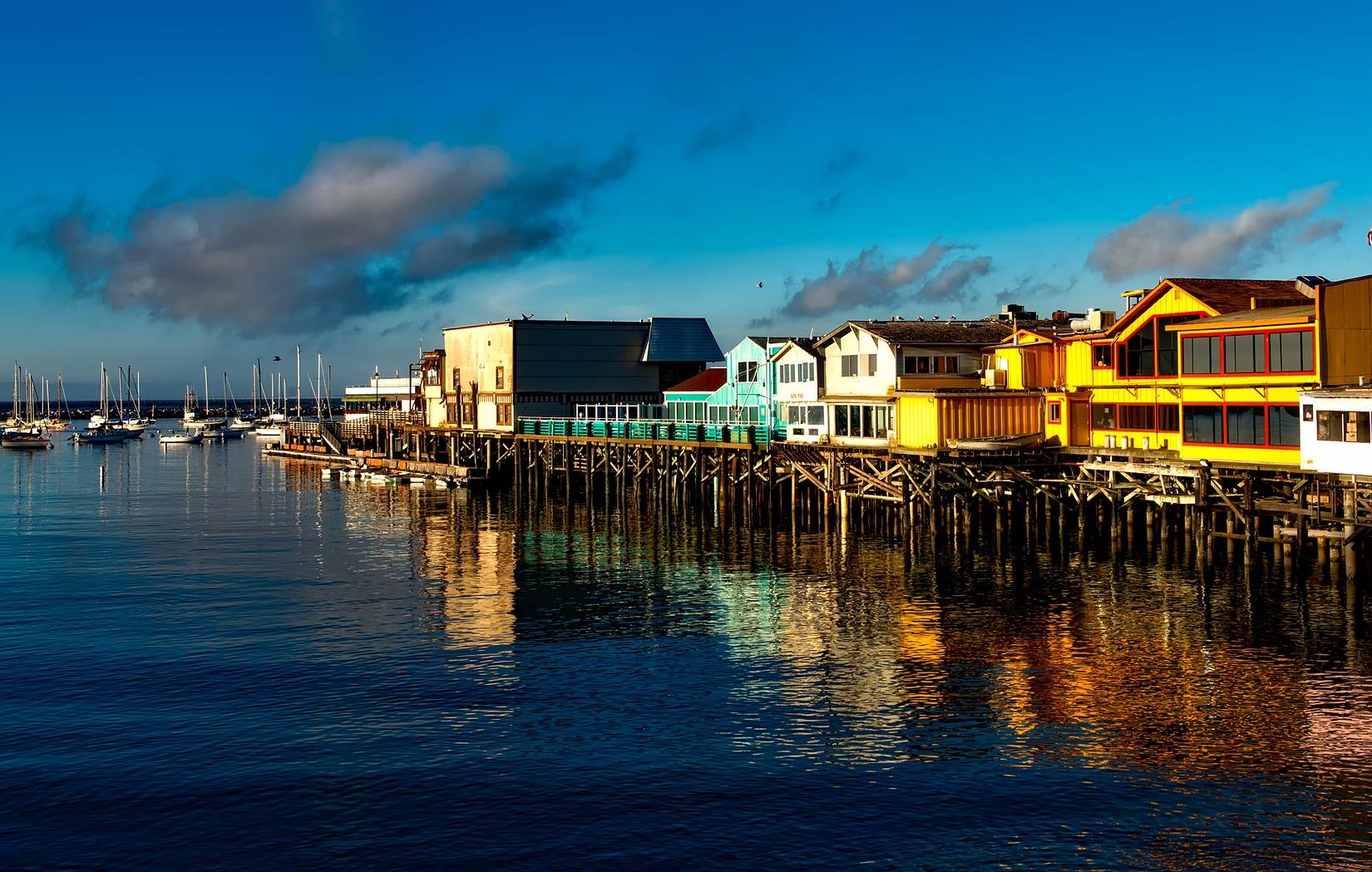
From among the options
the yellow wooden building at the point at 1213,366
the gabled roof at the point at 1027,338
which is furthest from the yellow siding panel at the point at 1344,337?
the gabled roof at the point at 1027,338

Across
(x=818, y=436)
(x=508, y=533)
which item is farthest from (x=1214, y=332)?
(x=508, y=533)

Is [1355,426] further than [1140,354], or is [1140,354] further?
[1140,354]

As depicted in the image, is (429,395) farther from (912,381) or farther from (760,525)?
(912,381)

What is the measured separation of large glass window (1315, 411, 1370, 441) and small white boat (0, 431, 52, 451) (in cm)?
18580

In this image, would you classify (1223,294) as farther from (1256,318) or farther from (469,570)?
(469,570)

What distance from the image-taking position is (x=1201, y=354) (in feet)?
179

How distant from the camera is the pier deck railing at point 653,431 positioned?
3029 inches

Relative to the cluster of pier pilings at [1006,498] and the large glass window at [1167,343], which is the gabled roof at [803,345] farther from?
the large glass window at [1167,343]

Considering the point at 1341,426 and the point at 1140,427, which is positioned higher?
the point at 1140,427

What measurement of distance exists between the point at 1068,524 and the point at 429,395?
240ft

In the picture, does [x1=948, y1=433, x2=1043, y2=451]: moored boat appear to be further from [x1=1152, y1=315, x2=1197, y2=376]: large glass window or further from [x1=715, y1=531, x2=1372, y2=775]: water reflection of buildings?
[x1=715, y1=531, x2=1372, y2=775]: water reflection of buildings

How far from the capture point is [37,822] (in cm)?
2575

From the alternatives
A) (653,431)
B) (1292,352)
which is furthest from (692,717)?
(653,431)

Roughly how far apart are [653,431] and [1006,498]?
104 ft
